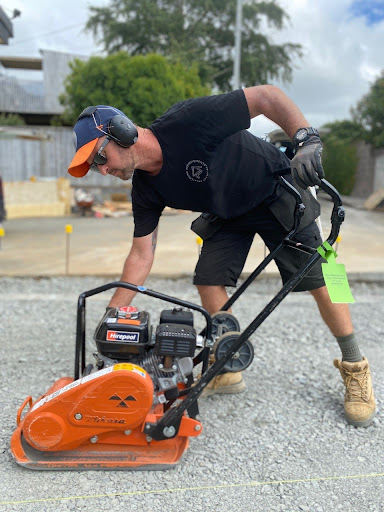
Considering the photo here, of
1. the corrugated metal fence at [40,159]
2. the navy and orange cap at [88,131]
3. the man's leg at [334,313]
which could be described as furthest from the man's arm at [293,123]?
the corrugated metal fence at [40,159]

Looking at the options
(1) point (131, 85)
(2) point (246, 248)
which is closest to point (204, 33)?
(1) point (131, 85)

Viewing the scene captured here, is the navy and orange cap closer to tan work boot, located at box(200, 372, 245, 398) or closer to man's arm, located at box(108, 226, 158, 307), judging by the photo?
man's arm, located at box(108, 226, 158, 307)

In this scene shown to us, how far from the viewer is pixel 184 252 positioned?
7152mm

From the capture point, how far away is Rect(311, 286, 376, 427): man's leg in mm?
2539

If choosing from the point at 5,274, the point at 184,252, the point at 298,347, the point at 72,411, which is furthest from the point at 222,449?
the point at 184,252

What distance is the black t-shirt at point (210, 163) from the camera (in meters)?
2.13

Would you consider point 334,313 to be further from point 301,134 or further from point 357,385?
point 301,134

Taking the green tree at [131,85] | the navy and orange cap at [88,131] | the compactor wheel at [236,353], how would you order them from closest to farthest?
1. the navy and orange cap at [88,131]
2. the compactor wheel at [236,353]
3. the green tree at [131,85]

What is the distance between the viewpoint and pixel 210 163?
219 cm

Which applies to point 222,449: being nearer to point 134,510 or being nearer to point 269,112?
point 134,510

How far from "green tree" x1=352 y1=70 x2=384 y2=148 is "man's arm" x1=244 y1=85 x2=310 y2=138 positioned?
623 inches

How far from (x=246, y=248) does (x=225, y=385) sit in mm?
820

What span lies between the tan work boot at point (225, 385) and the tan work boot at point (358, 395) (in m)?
0.61

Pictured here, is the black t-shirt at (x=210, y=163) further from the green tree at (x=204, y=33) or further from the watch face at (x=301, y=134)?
the green tree at (x=204, y=33)
